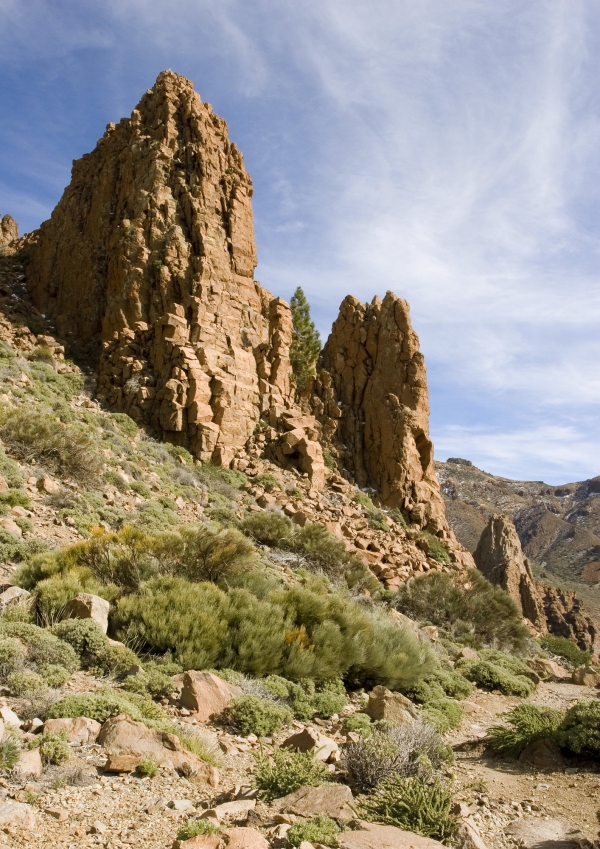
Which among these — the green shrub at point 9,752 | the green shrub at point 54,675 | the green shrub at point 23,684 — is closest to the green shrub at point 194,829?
the green shrub at point 9,752

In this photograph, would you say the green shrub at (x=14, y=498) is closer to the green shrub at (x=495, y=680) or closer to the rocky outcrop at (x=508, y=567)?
the green shrub at (x=495, y=680)

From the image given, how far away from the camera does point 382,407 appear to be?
3531 cm

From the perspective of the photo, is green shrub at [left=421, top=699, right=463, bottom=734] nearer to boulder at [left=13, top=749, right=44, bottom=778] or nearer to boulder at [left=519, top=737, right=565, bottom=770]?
boulder at [left=519, top=737, right=565, bottom=770]

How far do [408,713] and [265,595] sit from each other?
427cm

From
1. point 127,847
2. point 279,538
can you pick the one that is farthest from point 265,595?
point 279,538

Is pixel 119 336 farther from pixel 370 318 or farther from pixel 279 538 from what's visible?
pixel 370 318

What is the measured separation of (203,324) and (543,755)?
24389 millimetres

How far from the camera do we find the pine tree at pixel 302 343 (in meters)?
36.9

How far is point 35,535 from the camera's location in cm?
1374

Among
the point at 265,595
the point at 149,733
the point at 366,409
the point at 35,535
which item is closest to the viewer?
the point at 149,733

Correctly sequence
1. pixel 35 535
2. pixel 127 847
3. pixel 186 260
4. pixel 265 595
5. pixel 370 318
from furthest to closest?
pixel 370 318 → pixel 186 260 → pixel 35 535 → pixel 265 595 → pixel 127 847

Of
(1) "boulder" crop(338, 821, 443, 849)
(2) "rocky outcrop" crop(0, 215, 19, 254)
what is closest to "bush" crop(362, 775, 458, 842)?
(1) "boulder" crop(338, 821, 443, 849)

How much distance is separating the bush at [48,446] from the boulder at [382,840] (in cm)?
1548

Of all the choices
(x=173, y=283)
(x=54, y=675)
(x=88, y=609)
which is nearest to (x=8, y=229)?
(x=173, y=283)
